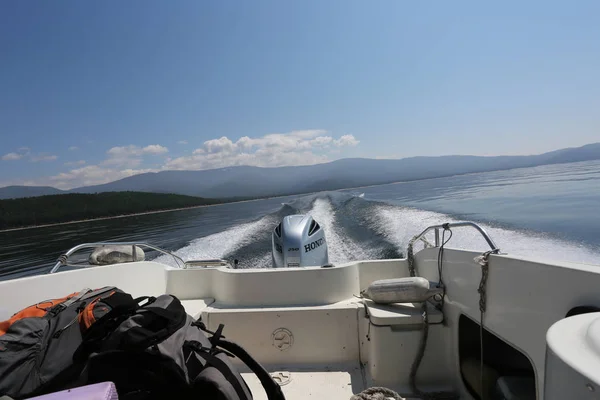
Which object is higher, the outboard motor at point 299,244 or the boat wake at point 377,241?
the outboard motor at point 299,244

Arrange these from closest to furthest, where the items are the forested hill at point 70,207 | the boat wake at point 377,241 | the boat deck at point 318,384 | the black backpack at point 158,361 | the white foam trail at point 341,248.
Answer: the black backpack at point 158,361, the boat deck at point 318,384, the boat wake at point 377,241, the white foam trail at point 341,248, the forested hill at point 70,207

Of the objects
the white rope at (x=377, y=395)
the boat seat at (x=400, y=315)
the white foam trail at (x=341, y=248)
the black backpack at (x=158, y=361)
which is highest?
the black backpack at (x=158, y=361)

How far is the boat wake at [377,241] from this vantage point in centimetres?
670

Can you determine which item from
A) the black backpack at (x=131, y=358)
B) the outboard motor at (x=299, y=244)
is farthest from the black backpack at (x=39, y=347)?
the outboard motor at (x=299, y=244)

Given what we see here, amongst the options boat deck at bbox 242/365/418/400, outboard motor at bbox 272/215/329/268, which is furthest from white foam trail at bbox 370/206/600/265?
boat deck at bbox 242/365/418/400

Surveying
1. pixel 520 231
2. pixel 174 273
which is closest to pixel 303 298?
pixel 174 273

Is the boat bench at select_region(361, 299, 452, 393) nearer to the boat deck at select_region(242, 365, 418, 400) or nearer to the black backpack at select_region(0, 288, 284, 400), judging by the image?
the boat deck at select_region(242, 365, 418, 400)

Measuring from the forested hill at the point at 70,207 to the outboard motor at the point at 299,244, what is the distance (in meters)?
47.3

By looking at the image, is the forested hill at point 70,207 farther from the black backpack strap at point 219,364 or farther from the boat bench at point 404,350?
the black backpack strap at point 219,364

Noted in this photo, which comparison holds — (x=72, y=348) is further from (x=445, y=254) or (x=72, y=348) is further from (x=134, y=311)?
(x=445, y=254)

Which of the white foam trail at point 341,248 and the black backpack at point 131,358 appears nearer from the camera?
the black backpack at point 131,358

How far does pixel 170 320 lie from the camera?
1113 mm

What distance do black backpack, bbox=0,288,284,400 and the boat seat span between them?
1229mm

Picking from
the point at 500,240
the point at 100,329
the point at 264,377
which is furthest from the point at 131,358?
the point at 500,240
